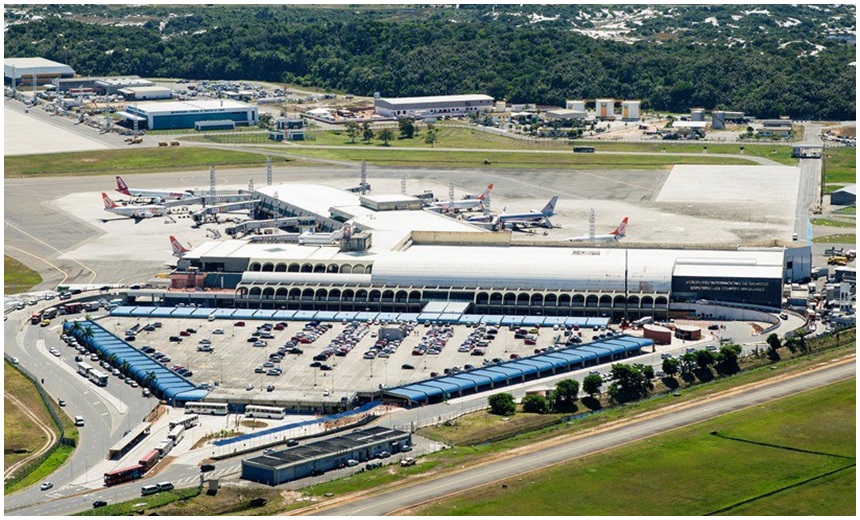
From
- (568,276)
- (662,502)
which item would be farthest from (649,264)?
(662,502)

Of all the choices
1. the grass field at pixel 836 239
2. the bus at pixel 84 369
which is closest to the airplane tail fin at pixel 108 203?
the bus at pixel 84 369

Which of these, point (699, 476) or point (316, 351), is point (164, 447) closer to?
point (316, 351)

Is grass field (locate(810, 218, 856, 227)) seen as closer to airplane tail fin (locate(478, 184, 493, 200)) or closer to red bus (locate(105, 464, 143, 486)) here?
airplane tail fin (locate(478, 184, 493, 200))

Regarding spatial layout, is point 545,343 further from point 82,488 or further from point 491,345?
point 82,488

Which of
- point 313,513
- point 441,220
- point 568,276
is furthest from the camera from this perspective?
point 441,220

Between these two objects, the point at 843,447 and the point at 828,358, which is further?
the point at 828,358

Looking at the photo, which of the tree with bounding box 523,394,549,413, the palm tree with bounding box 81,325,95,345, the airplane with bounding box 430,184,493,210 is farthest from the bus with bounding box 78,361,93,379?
the airplane with bounding box 430,184,493,210

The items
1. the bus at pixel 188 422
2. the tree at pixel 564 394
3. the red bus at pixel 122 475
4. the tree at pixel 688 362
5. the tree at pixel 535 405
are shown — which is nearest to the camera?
the red bus at pixel 122 475

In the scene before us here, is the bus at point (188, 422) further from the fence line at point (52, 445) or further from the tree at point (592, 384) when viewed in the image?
the tree at point (592, 384)
